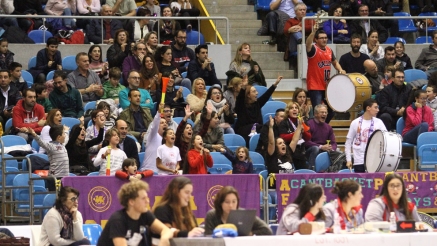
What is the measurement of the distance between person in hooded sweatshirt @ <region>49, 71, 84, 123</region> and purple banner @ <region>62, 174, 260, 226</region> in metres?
3.07

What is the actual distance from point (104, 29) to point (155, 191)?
6218mm

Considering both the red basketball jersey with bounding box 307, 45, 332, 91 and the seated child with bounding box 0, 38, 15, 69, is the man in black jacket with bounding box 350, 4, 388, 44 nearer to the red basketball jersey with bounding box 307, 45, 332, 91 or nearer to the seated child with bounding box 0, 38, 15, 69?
the red basketball jersey with bounding box 307, 45, 332, 91

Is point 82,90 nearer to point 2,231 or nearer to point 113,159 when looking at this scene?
point 113,159

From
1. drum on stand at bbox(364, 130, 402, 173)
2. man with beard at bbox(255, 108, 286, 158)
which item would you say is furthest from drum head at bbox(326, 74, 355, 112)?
drum on stand at bbox(364, 130, 402, 173)

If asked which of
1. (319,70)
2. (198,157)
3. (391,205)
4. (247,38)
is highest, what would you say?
(247,38)

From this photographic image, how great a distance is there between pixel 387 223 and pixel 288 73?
9.83m

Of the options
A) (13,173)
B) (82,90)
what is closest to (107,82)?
(82,90)

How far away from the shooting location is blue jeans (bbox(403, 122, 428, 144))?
55.0 feet

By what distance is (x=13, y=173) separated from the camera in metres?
14.6

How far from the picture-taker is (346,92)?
17719 millimetres

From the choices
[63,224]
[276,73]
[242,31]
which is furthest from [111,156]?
[242,31]

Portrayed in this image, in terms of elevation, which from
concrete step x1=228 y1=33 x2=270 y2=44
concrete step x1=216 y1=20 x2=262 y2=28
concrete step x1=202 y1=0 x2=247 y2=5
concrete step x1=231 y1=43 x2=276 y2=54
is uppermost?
concrete step x1=202 y1=0 x2=247 y2=5

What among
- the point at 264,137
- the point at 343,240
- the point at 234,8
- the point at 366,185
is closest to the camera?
the point at 343,240

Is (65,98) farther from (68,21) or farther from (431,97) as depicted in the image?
(431,97)
